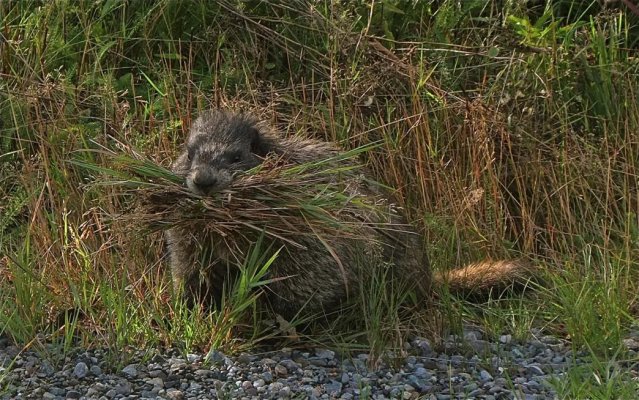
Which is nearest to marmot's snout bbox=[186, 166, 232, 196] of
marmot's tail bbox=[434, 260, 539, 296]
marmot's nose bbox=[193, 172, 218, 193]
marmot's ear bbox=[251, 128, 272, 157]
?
marmot's nose bbox=[193, 172, 218, 193]

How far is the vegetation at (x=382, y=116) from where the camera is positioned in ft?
17.0

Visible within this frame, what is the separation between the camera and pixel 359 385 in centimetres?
421

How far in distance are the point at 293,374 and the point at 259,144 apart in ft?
3.94

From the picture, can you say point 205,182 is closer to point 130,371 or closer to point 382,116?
point 130,371

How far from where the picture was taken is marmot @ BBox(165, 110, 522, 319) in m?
4.84

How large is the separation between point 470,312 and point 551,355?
608 mm

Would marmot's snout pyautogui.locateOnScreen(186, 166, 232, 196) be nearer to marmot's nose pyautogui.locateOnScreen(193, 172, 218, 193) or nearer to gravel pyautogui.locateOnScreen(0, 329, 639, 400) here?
marmot's nose pyautogui.locateOnScreen(193, 172, 218, 193)

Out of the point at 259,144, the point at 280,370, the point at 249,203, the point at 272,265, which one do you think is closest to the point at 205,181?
the point at 249,203

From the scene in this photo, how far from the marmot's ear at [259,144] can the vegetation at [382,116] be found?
1.83ft

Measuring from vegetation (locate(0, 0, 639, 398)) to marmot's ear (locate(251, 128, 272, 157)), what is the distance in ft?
1.83

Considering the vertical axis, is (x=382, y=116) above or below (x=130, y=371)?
above

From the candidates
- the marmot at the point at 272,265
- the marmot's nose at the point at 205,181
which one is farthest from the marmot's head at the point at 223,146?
the marmot's nose at the point at 205,181

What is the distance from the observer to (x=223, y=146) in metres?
5.02

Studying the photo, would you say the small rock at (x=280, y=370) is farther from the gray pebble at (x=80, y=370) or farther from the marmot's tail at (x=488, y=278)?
the marmot's tail at (x=488, y=278)
